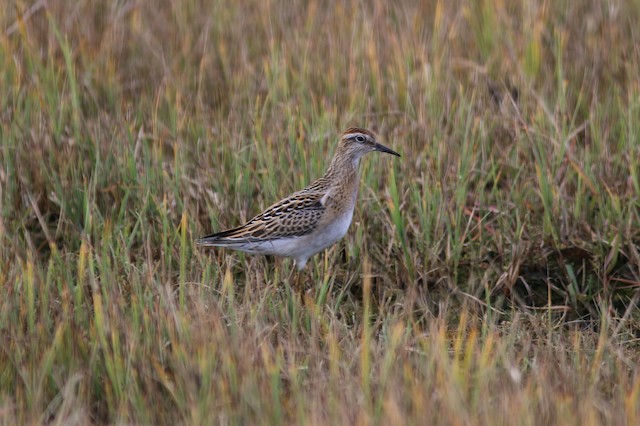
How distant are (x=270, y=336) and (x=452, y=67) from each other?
123 inches

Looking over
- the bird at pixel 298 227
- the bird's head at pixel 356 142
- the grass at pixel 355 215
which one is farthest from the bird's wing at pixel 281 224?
the bird's head at pixel 356 142

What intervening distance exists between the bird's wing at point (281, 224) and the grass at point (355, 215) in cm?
20

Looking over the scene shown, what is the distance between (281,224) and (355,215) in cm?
72

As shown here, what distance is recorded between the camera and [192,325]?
4164 millimetres

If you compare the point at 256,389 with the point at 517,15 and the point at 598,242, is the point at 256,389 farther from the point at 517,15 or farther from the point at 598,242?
the point at 517,15

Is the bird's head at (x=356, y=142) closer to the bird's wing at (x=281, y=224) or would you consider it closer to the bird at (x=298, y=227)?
the bird at (x=298, y=227)

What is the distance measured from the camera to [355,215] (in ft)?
19.5

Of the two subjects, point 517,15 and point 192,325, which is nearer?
point 192,325

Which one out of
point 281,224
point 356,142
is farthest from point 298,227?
point 356,142

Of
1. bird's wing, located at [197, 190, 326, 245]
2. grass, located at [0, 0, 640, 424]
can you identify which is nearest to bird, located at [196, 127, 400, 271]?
bird's wing, located at [197, 190, 326, 245]

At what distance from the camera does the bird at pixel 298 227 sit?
17.3 feet

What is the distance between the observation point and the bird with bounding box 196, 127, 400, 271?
5277 millimetres

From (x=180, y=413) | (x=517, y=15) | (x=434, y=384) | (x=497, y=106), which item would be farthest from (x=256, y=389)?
(x=517, y=15)

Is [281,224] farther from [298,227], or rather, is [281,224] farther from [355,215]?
[355,215]
